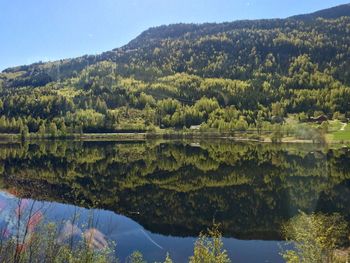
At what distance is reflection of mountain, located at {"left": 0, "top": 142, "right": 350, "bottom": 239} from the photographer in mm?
70188

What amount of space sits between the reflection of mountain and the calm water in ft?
0.65

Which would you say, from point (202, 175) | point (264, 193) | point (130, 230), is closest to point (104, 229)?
point (130, 230)

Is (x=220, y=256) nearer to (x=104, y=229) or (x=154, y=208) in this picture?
(x=104, y=229)

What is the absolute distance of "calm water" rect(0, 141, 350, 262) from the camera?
55.7 metres

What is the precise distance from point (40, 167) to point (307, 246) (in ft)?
351

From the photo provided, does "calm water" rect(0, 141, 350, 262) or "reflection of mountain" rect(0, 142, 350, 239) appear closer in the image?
"calm water" rect(0, 141, 350, 262)

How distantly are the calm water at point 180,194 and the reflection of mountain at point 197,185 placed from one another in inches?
7.8

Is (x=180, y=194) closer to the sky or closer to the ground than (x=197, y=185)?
closer to the sky

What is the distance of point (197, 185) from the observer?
338 ft

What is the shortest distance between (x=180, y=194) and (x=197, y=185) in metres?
12.1

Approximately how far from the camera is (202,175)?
11631 cm

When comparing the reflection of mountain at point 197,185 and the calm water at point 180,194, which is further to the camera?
the reflection of mountain at point 197,185

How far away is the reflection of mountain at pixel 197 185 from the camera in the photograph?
230 feet

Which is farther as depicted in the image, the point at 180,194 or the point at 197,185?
the point at 197,185
